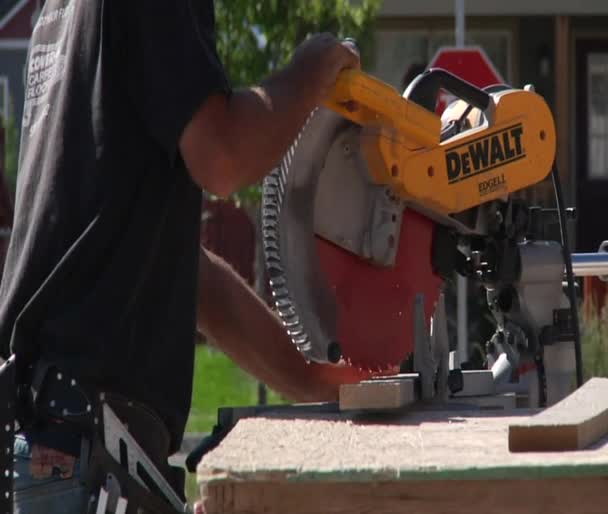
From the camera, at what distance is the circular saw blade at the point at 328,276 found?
8.56ft

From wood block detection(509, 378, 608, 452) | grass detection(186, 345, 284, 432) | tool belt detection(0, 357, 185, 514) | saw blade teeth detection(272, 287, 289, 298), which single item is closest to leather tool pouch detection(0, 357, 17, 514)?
tool belt detection(0, 357, 185, 514)

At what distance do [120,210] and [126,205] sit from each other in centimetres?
1

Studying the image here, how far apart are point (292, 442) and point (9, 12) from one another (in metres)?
27.1

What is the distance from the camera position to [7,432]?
2.32 meters

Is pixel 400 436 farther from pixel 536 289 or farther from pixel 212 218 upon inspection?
pixel 212 218

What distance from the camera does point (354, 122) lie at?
8.77 feet

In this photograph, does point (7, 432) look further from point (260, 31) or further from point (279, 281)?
point (260, 31)

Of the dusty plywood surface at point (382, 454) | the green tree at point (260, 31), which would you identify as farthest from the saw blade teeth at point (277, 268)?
the green tree at point (260, 31)

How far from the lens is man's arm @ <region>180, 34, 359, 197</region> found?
91.7 inches

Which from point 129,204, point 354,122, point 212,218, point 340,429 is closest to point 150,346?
point 129,204

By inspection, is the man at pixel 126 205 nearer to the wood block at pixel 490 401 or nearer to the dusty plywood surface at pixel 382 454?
the dusty plywood surface at pixel 382 454

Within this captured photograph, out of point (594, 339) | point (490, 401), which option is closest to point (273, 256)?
point (490, 401)

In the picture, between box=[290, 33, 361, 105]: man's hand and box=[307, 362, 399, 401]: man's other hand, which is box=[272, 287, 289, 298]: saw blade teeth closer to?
box=[307, 362, 399, 401]: man's other hand

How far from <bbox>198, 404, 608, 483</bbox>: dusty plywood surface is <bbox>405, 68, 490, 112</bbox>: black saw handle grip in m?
0.81
